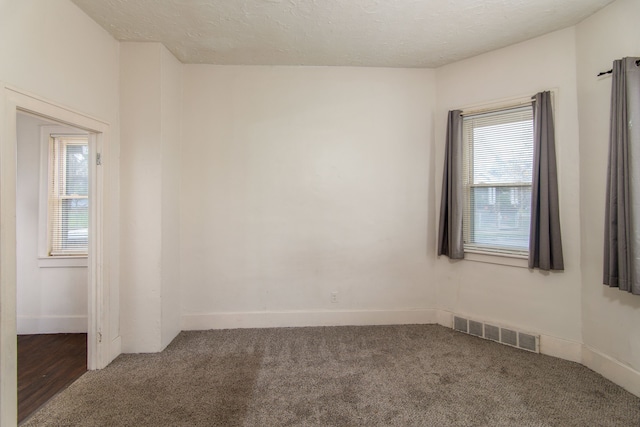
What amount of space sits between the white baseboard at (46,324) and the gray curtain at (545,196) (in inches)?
181

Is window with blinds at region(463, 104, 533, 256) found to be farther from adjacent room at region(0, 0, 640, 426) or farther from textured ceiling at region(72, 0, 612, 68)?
textured ceiling at region(72, 0, 612, 68)

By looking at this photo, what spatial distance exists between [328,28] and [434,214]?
7.07 ft

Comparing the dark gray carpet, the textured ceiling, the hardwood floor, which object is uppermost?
the textured ceiling

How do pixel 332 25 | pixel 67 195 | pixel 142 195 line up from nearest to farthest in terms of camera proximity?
pixel 332 25, pixel 142 195, pixel 67 195

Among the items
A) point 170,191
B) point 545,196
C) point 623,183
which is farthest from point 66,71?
point 623,183

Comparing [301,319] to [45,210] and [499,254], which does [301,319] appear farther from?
[45,210]

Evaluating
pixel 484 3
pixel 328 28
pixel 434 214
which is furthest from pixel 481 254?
pixel 328 28

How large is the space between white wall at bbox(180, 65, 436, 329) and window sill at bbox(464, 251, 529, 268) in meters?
0.42

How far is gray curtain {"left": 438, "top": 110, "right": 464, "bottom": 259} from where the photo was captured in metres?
2.79

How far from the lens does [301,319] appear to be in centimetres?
300

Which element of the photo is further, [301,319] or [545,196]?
[301,319]

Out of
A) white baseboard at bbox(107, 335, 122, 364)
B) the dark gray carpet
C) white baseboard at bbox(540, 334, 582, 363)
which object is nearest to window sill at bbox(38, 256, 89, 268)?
white baseboard at bbox(107, 335, 122, 364)

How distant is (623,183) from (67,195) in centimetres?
499

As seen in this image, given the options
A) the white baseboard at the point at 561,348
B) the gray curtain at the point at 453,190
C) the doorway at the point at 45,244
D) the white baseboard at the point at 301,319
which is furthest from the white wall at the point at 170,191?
the white baseboard at the point at 561,348
